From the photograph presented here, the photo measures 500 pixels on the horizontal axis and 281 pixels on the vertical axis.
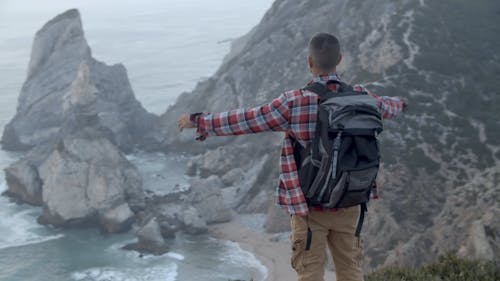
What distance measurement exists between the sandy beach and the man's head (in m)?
24.9

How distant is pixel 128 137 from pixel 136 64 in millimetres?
42591

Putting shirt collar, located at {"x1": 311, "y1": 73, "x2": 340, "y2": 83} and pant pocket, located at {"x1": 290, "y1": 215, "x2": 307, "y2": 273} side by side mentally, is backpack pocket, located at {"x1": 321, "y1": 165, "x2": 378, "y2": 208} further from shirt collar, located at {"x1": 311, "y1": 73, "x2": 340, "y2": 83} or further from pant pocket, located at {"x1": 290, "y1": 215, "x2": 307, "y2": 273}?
shirt collar, located at {"x1": 311, "y1": 73, "x2": 340, "y2": 83}


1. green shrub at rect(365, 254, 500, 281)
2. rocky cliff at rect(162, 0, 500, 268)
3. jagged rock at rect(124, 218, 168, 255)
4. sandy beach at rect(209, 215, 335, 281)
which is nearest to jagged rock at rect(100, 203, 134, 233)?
jagged rock at rect(124, 218, 168, 255)

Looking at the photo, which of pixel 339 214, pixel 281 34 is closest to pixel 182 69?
pixel 281 34

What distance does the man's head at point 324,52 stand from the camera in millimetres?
5379

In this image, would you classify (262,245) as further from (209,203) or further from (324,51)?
(324,51)

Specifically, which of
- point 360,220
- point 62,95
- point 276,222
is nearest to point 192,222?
point 276,222

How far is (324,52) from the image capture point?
17.7 feet

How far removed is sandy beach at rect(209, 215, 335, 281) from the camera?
33.3 m

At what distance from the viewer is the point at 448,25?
49.2 meters

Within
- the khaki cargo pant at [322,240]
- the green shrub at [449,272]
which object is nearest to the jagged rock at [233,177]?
the green shrub at [449,272]

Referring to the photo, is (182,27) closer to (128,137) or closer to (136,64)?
(136,64)

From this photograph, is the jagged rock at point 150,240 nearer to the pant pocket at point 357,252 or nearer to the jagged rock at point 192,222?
the jagged rock at point 192,222

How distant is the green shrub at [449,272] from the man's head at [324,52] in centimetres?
367
